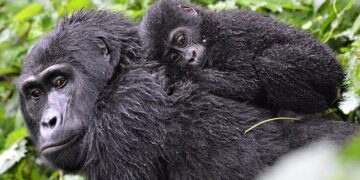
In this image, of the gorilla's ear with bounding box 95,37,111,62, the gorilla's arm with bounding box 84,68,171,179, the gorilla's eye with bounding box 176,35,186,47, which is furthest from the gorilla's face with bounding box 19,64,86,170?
the gorilla's eye with bounding box 176,35,186,47

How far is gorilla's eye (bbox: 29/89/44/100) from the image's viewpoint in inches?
131

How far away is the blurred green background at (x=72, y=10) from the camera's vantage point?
3.77 meters

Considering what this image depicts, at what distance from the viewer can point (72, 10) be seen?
525cm

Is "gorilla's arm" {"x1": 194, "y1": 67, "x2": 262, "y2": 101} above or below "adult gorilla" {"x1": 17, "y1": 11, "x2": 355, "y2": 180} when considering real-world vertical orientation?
above

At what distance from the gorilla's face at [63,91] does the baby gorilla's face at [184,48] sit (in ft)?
1.27

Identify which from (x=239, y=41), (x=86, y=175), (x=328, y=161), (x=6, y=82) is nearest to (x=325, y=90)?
(x=239, y=41)

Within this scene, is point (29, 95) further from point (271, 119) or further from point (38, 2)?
point (38, 2)

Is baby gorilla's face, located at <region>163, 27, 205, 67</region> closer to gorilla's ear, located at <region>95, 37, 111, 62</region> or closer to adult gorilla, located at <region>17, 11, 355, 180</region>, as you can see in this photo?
adult gorilla, located at <region>17, 11, 355, 180</region>

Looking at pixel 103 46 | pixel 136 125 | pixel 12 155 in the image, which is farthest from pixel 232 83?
pixel 12 155

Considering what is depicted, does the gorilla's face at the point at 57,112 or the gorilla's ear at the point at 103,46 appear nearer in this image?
the gorilla's face at the point at 57,112

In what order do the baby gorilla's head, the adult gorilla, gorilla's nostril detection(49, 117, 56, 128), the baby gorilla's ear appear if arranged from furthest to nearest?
1. the baby gorilla's ear
2. the baby gorilla's head
3. gorilla's nostril detection(49, 117, 56, 128)
4. the adult gorilla

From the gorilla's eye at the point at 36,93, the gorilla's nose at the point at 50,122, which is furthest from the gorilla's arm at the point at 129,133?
the gorilla's eye at the point at 36,93

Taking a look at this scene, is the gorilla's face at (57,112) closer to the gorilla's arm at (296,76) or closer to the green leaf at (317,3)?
the gorilla's arm at (296,76)

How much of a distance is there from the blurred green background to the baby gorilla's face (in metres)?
0.77
